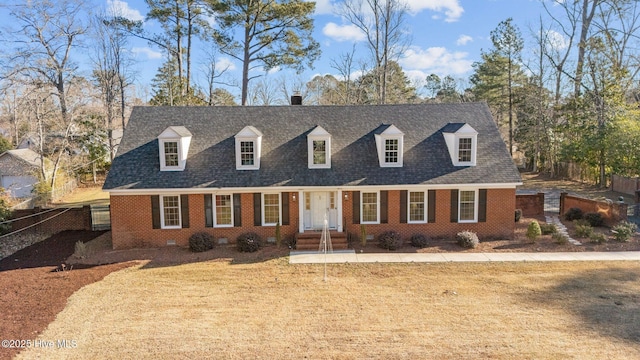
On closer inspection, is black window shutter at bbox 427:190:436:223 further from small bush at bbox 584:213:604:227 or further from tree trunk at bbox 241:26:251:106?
tree trunk at bbox 241:26:251:106

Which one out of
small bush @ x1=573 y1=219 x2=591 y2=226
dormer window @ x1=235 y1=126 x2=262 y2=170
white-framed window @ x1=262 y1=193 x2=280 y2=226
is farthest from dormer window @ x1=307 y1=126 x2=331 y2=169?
small bush @ x1=573 y1=219 x2=591 y2=226

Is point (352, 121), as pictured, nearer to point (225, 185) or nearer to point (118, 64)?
point (225, 185)

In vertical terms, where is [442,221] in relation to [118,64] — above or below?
below

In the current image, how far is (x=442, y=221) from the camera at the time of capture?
17750 mm

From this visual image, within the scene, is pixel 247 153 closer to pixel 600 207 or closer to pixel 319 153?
pixel 319 153

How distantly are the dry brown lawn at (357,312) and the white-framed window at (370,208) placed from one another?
3245mm

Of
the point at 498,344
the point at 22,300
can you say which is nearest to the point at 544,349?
the point at 498,344

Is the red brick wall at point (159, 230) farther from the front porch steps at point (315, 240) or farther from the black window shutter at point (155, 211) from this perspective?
the front porch steps at point (315, 240)

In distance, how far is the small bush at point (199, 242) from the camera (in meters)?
16.5

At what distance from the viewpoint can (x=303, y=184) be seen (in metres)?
17.2

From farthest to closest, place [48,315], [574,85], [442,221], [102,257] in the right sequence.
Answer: [574,85] → [442,221] → [102,257] → [48,315]

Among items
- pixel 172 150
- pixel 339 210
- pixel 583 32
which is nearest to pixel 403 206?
pixel 339 210

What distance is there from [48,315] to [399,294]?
990 centimetres

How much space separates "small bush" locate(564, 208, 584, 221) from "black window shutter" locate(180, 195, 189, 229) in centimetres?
1975
